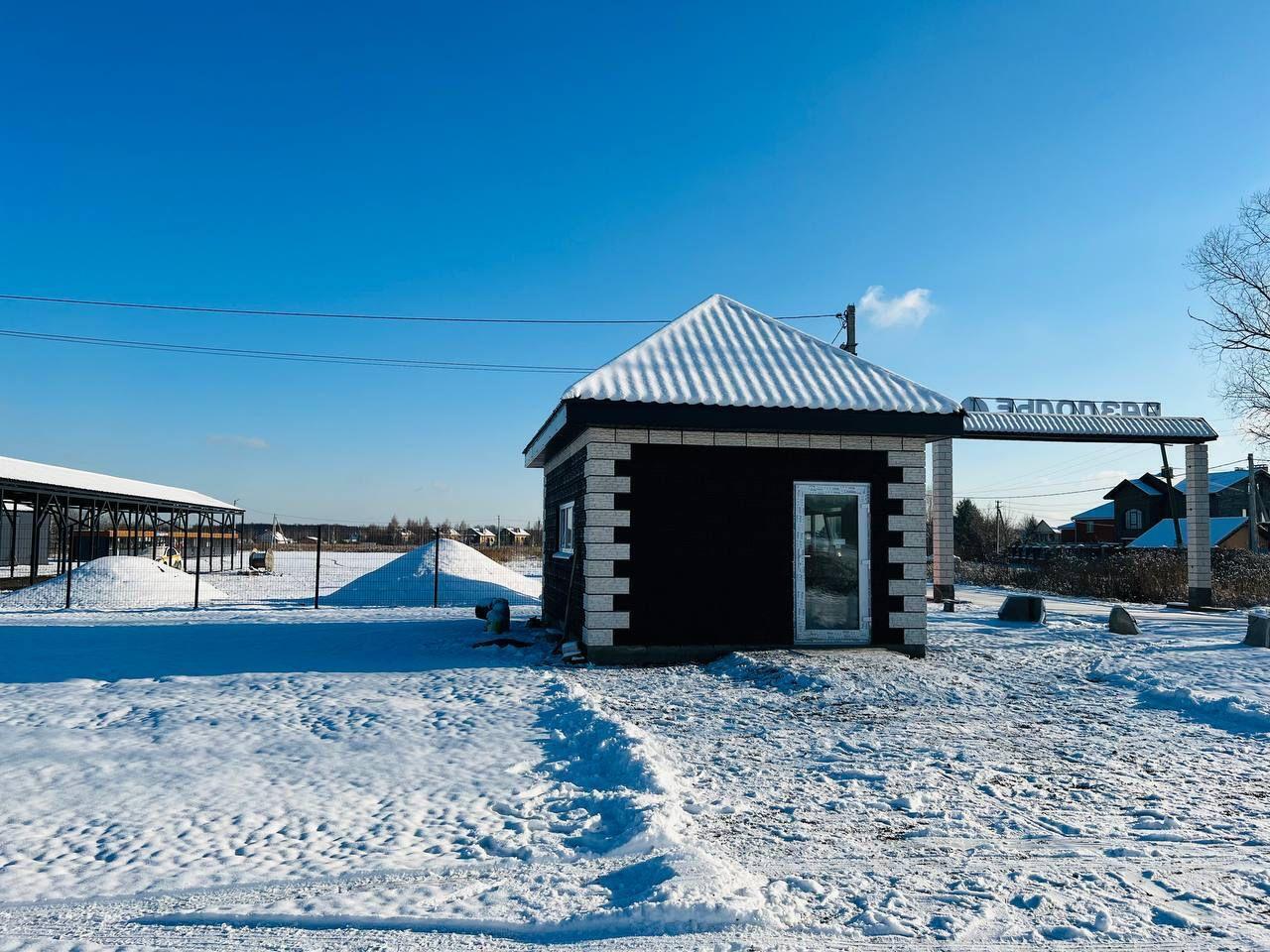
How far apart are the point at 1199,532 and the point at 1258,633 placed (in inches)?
343

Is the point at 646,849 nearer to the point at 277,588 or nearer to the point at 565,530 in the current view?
the point at 565,530

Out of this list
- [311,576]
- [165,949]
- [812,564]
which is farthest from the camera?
[311,576]

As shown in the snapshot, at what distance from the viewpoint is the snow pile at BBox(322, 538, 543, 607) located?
19625 mm

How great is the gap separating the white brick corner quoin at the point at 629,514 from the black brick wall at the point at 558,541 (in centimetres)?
32

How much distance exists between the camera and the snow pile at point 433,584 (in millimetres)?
19625

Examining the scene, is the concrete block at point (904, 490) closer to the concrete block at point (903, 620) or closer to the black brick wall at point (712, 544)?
the black brick wall at point (712, 544)

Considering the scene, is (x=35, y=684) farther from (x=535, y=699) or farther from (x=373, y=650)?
(x=535, y=699)

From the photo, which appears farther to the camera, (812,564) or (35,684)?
(812,564)

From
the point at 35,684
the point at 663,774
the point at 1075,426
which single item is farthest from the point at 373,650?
the point at 1075,426

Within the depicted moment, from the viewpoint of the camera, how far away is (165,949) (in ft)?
9.71

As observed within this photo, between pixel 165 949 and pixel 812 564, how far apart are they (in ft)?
27.1

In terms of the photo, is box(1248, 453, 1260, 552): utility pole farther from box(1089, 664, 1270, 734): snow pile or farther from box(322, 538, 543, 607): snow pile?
box(322, 538, 543, 607): snow pile

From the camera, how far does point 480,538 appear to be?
82.6 meters

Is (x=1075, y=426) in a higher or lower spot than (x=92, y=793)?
higher
